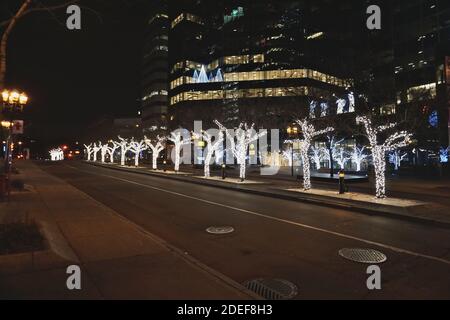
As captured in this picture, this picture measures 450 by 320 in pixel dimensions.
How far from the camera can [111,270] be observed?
590cm

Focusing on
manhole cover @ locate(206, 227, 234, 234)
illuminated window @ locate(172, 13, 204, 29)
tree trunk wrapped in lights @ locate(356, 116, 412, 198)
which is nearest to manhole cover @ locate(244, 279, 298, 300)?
manhole cover @ locate(206, 227, 234, 234)

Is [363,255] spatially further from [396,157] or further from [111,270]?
[396,157]

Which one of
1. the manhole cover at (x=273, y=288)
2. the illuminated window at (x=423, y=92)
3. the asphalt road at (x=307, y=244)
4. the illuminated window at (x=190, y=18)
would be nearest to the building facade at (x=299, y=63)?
the illuminated window at (x=423, y=92)

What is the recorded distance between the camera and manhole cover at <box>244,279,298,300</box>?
17.3ft

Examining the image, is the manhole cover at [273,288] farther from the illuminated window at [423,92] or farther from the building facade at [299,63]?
the illuminated window at [423,92]

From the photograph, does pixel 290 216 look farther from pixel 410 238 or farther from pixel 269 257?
pixel 269 257

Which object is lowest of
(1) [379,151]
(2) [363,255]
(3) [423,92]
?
(2) [363,255]

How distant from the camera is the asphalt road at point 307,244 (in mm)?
5773

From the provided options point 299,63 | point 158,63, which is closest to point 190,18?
point 158,63

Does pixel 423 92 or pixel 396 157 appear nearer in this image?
pixel 423 92

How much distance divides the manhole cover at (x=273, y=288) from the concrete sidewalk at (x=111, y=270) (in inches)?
15.2

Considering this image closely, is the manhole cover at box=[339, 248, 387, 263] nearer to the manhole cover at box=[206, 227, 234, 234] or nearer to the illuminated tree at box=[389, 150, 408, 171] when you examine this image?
the manhole cover at box=[206, 227, 234, 234]

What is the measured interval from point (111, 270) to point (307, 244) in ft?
15.1
